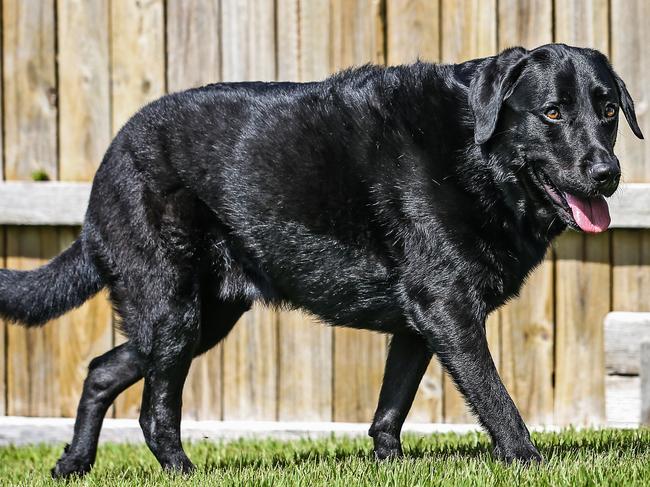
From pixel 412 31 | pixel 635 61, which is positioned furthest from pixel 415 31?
pixel 635 61

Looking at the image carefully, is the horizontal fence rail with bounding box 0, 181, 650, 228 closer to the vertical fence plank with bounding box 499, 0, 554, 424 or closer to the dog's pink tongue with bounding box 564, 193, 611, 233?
the vertical fence plank with bounding box 499, 0, 554, 424

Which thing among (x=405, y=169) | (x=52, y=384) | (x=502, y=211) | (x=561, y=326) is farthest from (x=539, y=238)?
(x=52, y=384)

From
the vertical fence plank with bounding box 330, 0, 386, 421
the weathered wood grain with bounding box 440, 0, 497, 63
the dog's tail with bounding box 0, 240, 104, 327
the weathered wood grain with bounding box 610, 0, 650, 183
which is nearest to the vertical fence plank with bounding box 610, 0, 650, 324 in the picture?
the weathered wood grain with bounding box 610, 0, 650, 183

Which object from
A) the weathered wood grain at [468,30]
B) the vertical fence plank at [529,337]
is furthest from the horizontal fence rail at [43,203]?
the vertical fence plank at [529,337]

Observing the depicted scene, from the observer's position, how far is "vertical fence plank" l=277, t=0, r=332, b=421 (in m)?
5.69

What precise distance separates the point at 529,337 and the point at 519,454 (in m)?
1.57

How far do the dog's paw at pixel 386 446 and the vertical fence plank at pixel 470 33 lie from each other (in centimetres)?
100

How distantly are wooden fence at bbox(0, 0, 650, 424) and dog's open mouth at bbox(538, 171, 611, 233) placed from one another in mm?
1497

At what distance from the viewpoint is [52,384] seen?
19.5 ft

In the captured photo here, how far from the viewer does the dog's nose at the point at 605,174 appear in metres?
3.90

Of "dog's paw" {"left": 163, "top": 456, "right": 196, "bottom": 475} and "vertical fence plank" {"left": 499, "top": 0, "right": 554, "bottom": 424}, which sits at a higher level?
"vertical fence plank" {"left": 499, "top": 0, "right": 554, "bottom": 424}

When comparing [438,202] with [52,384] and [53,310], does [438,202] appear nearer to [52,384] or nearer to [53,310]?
[53,310]

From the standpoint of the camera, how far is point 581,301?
220 inches

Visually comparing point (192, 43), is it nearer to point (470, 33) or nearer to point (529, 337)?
point (470, 33)
